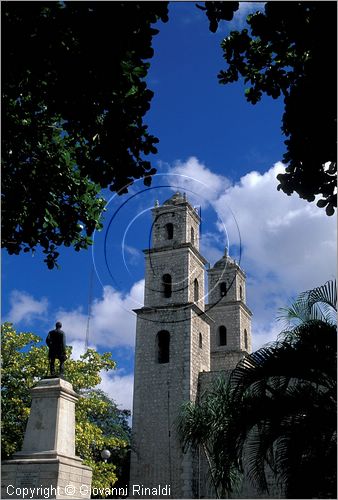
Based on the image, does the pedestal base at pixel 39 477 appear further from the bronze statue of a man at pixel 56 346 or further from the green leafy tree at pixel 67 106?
the green leafy tree at pixel 67 106

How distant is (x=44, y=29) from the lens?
6.48 metres

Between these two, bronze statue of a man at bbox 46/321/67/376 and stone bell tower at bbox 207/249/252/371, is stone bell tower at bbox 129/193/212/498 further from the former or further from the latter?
bronze statue of a man at bbox 46/321/67/376

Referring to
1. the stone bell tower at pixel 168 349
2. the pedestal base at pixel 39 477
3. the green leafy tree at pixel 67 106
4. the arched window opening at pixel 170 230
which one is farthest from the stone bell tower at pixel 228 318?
the green leafy tree at pixel 67 106

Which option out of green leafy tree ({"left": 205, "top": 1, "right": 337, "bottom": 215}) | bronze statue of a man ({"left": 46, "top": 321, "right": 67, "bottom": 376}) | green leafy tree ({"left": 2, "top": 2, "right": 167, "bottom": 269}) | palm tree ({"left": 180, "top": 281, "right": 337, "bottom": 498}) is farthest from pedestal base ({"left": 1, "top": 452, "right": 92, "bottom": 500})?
green leafy tree ({"left": 205, "top": 1, "right": 337, "bottom": 215})

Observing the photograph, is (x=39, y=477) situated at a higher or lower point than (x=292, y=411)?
lower

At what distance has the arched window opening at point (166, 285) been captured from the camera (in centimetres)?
3016

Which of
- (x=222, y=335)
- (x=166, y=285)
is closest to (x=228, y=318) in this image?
(x=222, y=335)

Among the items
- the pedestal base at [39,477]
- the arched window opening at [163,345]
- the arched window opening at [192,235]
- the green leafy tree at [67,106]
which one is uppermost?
the arched window opening at [192,235]

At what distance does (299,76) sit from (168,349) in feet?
73.9

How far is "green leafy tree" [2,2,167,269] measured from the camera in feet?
21.0

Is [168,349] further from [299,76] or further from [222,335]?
[299,76]

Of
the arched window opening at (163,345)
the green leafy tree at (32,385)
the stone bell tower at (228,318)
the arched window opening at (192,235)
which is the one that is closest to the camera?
the green leafy tree at (32,385)

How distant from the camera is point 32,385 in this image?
21375mm

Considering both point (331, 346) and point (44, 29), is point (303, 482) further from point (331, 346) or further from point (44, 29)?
point (44, 29)
